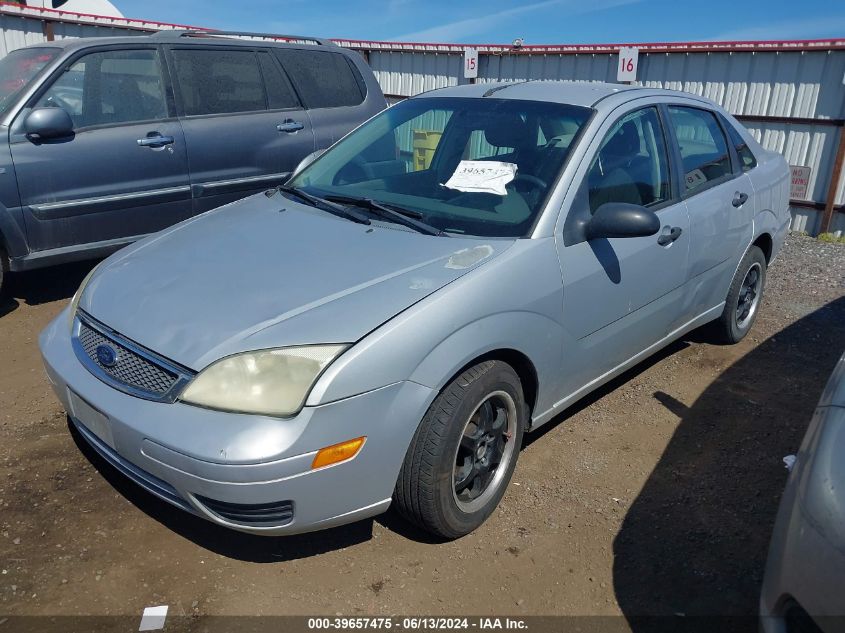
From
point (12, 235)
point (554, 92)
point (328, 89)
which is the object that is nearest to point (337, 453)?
point (554, 92)

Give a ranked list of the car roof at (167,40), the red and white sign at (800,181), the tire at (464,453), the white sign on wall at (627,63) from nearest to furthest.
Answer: the tire at (464,453) < the car roof at (167,40) < the red and white sign at (800,181) < the white sign on wall at (627,63)

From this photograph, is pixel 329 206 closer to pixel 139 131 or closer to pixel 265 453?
pixel 265 453

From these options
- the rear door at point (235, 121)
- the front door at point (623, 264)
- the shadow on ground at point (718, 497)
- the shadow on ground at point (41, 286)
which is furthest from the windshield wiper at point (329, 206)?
the shadow on ground at point (41, 286)

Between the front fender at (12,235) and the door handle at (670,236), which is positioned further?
the front fender at (12,235)

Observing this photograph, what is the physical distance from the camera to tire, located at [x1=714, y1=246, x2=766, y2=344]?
4.64 m

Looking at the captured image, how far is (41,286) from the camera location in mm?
5605

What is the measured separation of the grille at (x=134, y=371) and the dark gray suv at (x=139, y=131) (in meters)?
2.71

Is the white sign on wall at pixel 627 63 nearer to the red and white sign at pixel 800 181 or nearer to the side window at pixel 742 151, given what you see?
the red and white sign at pixel 800 181

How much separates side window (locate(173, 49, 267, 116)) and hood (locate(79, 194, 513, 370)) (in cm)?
276

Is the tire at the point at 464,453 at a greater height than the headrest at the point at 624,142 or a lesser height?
lesser

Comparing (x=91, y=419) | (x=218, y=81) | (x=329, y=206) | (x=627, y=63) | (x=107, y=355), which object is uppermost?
(x=627, y=63)

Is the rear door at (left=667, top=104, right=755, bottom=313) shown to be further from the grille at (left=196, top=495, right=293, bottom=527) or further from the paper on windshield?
the grille at (left=196, top=495, right=293, bottom=527)

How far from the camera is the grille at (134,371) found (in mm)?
2408

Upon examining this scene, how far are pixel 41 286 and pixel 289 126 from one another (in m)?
2.42
